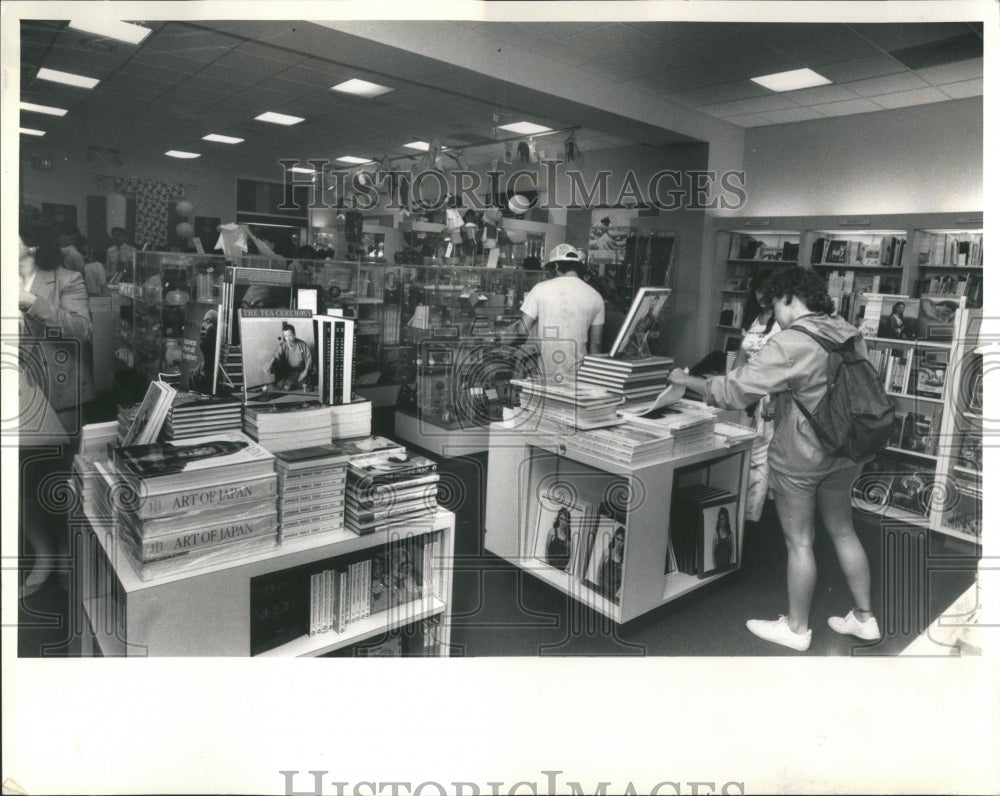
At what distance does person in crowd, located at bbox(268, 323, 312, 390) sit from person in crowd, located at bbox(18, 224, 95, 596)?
2.16 ft

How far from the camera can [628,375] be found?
2635mm

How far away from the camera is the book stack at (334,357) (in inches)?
73.5

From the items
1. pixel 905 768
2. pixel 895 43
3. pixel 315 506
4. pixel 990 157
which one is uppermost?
pixel 895 43

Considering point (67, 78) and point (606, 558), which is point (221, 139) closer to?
point (67, 78)

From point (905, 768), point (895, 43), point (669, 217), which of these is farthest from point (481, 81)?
point (905, 768)

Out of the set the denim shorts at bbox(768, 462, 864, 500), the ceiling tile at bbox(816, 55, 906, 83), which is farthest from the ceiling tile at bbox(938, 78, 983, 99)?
the denim shorts at bbox(768, 462, 864, 500)

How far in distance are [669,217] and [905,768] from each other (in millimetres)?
2021

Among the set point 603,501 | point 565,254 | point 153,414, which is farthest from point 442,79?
point 603,501

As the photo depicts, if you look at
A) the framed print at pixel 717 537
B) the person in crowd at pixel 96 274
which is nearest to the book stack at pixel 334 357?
the person in crowd at pixel 96 274

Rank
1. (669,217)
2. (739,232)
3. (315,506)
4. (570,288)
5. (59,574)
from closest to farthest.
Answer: (315,506)
(59,574)
(739,232)
(669,217)
(570,288)

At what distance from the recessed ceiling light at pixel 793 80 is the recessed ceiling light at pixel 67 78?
2288 mm

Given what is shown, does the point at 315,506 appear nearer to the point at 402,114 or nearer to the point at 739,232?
the point at 739,232

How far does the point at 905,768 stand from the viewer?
1883 millimetres

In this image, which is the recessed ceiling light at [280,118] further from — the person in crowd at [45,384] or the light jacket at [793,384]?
the light jacket at [793,384]
